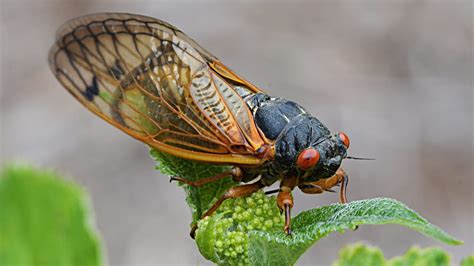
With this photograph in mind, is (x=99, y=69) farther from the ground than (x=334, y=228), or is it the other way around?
(x=99, y=69)

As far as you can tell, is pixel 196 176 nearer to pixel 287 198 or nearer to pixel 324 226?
pixel 287 198

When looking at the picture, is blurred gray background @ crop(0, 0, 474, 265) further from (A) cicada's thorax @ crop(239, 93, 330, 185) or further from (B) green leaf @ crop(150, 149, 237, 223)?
(B) green leaf @ crop(150, 149, 237, 223)

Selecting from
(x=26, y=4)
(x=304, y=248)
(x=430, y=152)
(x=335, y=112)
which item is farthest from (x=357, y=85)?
(x=304, y=248)

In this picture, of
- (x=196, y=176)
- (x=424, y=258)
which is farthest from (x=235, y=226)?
(x=424, y=258)

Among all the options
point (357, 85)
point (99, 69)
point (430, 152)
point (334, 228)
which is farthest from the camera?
point (357, 85)

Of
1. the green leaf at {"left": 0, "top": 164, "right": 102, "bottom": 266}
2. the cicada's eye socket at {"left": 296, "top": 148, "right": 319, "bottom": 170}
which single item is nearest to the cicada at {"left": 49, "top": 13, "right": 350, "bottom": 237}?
the cicada's eye socket at {"left": 296, "top": 148, "right": 319, "bottom": 170}

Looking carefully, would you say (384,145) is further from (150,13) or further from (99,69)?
(99,69)
